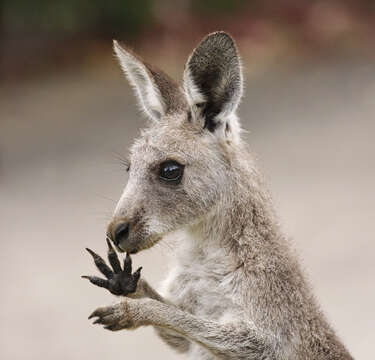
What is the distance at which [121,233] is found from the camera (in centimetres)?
438

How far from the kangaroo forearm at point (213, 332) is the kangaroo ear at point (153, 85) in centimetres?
104

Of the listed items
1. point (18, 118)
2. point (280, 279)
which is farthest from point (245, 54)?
point (280, 279)

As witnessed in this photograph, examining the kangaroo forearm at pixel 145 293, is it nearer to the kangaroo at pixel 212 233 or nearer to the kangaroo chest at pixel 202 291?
the kangaroo at pixel 212 233

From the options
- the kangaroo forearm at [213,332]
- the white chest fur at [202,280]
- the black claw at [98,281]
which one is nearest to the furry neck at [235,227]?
the white chest fur at [202,280]

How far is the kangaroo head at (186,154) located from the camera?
14.6ft

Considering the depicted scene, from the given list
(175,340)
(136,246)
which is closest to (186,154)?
(136,246)

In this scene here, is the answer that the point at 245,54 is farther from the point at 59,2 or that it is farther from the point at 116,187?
the point at 116,187

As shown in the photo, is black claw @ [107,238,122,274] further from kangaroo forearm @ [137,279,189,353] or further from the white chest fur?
Result: the white chest fur

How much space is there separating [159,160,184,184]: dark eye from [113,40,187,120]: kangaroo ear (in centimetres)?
35

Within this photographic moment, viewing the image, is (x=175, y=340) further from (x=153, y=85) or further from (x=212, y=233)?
(x=153, y=85)

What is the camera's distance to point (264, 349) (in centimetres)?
439

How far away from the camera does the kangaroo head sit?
446 centimetres

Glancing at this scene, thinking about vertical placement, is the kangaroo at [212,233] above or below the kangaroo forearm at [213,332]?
above

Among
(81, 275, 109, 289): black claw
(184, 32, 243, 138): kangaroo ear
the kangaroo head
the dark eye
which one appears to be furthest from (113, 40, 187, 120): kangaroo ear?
(81, 275, 109, 289): black claw
